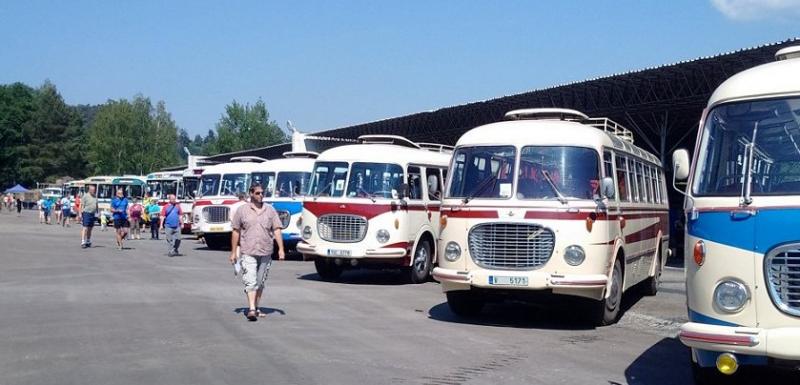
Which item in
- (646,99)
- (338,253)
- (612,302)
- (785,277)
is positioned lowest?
(612,302)

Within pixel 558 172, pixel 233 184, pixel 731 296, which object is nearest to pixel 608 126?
pixel 558 172

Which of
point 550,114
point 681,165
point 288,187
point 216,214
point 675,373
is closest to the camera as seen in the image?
point 681,165

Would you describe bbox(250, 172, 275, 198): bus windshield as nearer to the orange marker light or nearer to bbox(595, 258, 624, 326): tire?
bbox(595, 258, 624, 326): tire

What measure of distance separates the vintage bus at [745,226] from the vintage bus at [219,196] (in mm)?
20677

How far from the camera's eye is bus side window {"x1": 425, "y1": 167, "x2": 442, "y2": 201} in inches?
707

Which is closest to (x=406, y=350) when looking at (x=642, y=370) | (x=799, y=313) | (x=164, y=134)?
(x=642, y=370)

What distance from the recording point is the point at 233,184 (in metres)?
27.8

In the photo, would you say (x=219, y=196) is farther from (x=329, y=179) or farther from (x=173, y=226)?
(x=329, y=179)

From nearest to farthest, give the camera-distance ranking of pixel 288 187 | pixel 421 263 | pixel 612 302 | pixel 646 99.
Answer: pixel 612 302 < pixel 421 263 < pixel 288 187 < pixel 646 99

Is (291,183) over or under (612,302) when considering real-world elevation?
over

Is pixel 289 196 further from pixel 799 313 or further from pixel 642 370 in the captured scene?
pixel 799 313

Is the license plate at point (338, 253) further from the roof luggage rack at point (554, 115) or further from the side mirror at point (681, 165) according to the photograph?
the side mirror at point (681, 165)

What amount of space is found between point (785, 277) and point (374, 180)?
12.0 m

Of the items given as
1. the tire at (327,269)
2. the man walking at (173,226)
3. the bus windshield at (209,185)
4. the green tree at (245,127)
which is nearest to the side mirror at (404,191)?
the tire at (327,269)
